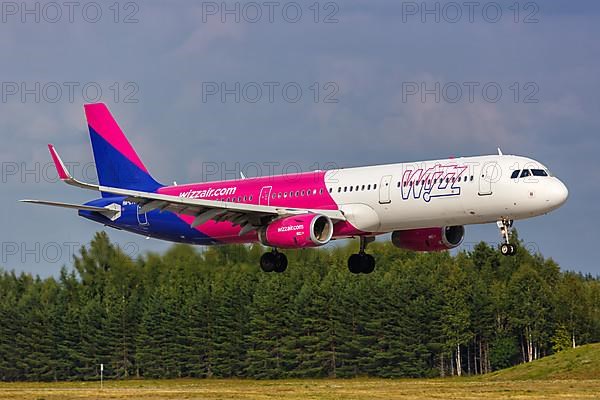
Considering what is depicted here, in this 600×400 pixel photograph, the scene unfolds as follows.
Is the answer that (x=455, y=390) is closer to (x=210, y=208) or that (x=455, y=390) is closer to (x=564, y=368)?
(x=210, y=208)

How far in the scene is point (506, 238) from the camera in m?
67.1

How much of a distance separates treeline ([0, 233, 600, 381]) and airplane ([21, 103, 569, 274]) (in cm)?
3694

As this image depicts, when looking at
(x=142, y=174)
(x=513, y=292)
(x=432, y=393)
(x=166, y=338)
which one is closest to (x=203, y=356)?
(x=166, y=338)

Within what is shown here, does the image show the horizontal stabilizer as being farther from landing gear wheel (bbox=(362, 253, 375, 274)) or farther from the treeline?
the treeline

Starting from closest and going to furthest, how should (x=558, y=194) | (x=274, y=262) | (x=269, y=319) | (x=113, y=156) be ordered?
(x=558, y=194) → (x=274, y=262) → (x=113, y=156) → (x=269, y=319)

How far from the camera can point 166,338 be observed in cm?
12394

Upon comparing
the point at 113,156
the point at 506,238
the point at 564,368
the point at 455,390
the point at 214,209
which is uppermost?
the point at 113,156

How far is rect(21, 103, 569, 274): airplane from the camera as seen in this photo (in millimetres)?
66125

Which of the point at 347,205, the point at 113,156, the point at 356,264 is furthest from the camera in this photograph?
the point at 113,156

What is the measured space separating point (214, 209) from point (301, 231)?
5018 millimetres

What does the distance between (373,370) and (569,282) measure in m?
22.9

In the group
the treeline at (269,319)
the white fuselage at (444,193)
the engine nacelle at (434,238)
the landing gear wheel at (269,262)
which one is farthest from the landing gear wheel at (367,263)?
the treeline at (269,319)

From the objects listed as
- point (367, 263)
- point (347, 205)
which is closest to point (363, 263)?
point (367, 263)

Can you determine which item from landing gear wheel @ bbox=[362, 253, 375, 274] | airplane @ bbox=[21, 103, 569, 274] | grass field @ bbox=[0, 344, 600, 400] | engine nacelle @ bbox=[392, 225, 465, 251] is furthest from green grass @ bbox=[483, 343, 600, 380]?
airplane @ bbox=[21, 103, 569, 274]
